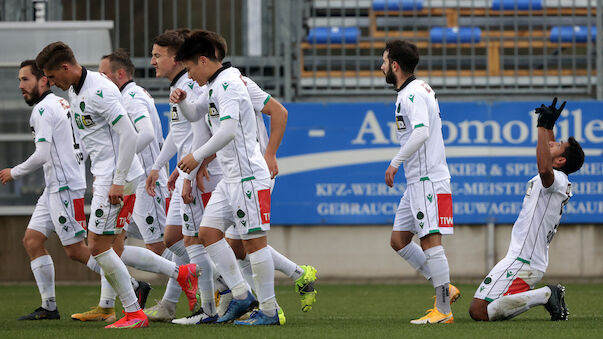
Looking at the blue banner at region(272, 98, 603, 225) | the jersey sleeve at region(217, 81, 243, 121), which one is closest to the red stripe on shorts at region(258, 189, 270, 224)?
the jersey sleeve at region(217, 81, 243, 121)

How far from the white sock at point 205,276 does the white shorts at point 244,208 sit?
2.31 ft

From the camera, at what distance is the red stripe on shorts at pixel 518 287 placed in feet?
24.1

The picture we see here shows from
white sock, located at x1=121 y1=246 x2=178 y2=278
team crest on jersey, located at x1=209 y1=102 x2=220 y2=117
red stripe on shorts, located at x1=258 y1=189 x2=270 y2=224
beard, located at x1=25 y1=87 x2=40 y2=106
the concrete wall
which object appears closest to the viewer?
red stripe on shorts, located at x1=258 y1=189 x2=270 y2=224

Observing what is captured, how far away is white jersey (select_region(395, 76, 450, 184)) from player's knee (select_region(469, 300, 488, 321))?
89 cm

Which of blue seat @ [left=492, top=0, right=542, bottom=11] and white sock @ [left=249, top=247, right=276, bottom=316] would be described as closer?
white sock @ [left=249, top=247, right=276, bottom=316]

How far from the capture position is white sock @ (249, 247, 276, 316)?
6941 mm

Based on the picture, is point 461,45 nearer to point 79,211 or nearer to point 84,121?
point 79,211

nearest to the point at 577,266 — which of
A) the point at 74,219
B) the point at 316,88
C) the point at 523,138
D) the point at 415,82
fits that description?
the point at 523,138

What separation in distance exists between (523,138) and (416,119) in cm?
510

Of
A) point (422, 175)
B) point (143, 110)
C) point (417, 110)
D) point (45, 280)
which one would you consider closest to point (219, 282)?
point (143, 110)

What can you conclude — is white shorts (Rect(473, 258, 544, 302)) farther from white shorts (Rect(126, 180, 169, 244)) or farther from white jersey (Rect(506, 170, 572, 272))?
white shorts (Rect(126, 180, 169, 244))

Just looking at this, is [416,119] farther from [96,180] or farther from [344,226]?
[344,226]

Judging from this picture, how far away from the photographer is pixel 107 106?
691 cm

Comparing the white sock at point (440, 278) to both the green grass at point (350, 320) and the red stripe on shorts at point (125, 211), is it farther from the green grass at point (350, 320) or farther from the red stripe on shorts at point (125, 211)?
the red stripe on shorts at point (125, 211)
